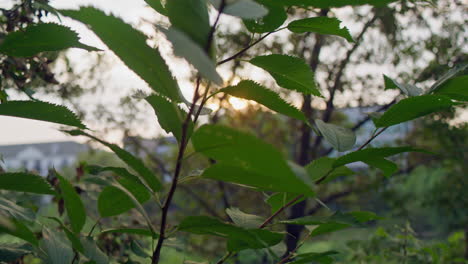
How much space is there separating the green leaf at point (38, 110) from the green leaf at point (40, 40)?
0.19ft

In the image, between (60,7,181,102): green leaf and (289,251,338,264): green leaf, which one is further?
(289,251,338,264): green leaf

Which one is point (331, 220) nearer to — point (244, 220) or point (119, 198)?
point (244, 220)

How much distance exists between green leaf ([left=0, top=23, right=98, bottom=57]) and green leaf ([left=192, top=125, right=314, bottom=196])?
18 cm

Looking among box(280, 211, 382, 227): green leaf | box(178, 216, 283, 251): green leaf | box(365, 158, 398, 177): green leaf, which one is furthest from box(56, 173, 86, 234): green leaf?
box(365, 158, 398, 177): green leaf

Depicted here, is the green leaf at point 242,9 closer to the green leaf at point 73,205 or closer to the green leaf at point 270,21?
the green leaf at point 270,21

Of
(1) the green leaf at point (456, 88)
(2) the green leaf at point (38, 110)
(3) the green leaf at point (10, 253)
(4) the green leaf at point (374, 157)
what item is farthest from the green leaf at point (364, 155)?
(3) the green leaf at point (10, 253)

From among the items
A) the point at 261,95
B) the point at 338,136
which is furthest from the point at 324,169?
the point at 261,95

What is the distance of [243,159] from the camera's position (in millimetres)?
390

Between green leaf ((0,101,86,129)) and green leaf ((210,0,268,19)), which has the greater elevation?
green leaf ((210,0,268,19))

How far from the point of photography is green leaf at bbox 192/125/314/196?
366 millimetres

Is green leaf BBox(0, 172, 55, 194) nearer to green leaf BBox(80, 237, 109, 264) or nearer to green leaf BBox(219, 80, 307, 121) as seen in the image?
green leaf BBox(80, 237, 109, 264)

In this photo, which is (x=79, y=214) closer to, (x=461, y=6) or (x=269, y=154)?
(x=269, y=154)

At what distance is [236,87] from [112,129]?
4.59 m

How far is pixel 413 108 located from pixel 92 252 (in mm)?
441
